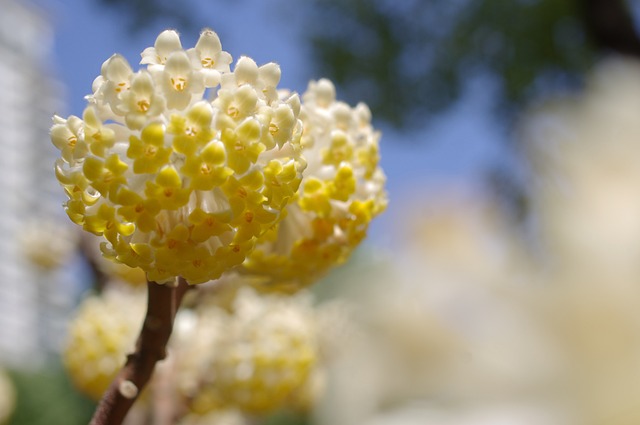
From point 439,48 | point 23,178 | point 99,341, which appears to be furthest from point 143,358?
point 23,178

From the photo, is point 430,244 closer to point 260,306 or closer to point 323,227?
point 323,227

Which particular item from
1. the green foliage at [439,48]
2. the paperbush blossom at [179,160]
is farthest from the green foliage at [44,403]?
the paperbush blossom at [179,160]

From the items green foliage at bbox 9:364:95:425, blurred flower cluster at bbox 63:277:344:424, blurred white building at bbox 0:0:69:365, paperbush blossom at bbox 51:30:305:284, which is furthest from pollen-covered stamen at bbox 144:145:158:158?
blurred white building at bbox 0:0:69:365

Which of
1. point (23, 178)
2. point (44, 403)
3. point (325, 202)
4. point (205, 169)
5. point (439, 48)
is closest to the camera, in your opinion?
point (205, 169)

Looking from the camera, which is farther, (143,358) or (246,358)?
(246,358)

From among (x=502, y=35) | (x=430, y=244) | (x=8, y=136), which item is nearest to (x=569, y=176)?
(x=430, y=244)

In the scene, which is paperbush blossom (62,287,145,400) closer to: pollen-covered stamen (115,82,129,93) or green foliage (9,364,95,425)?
pollen-covered stamen (115,82,129,93)

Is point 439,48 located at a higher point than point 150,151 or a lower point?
higher

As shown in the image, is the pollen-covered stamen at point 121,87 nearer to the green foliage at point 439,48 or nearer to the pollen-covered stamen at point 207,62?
the pollen-covered stamen at point 207,62

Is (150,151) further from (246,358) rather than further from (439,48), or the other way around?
(439,48)
